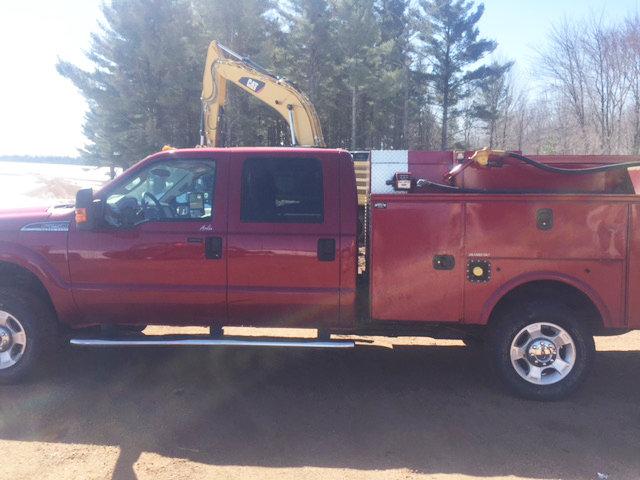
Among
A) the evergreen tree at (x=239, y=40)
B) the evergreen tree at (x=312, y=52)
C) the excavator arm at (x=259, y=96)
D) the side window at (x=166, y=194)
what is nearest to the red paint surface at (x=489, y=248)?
the side window at (x=166, y=194)

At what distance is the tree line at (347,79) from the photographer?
27547mm

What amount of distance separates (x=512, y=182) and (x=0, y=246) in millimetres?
4404

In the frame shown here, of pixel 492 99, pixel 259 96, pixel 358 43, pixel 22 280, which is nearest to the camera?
pixel 22 280

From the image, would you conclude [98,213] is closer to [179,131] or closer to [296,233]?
[296,233]

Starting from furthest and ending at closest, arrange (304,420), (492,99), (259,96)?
(492,99)
(259,96)
(304,420)

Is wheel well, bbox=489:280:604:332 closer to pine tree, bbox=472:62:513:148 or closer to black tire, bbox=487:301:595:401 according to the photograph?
black tire, bbox=487:301:595:401

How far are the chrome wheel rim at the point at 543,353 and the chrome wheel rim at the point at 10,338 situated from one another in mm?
4082

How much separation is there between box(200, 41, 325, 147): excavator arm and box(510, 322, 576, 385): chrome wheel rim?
7.86 meters

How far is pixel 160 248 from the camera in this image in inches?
187

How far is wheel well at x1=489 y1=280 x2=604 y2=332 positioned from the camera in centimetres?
468

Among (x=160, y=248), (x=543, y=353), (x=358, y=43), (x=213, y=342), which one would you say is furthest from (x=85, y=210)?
(x=358, y=43)

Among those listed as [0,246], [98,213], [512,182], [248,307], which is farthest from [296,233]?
[0,246]

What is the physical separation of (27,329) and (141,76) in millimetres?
24919

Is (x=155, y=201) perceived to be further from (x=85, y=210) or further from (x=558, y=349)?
(x=558, y=349)
